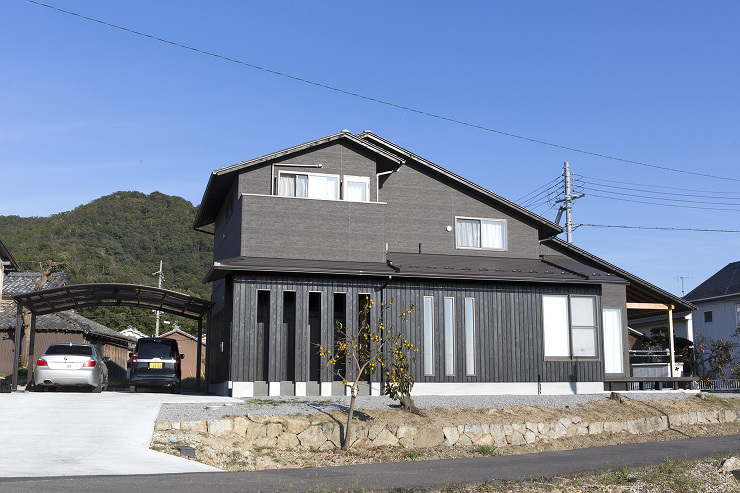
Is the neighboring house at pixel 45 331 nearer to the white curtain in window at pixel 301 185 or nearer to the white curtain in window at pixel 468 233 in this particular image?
the white curtain in window at pixel 301 185

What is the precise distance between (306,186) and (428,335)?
5.87 metres

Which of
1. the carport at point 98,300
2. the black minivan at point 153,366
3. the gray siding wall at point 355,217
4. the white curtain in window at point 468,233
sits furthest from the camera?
the white curtain in window at point 468,233

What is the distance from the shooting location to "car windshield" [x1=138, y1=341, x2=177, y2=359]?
21.8 metres

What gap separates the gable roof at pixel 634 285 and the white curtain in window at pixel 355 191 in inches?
308

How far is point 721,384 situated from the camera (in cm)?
2866

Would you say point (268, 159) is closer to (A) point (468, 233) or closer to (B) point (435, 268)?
(B) point (435, 268)

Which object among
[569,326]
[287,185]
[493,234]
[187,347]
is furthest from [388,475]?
[187,347]

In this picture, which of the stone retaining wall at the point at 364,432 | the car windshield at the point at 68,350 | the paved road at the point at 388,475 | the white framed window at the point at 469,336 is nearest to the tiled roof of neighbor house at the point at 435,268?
the white framed window at the point at 469,336

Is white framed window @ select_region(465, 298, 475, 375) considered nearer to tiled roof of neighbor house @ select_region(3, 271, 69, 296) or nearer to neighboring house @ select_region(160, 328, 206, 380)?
tiled roof of neighbor house @ select_region(3, 271, 69, 296)

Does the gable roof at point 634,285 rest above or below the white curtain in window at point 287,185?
below

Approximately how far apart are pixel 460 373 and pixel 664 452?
6.82 meters

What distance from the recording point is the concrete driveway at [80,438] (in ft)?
36.3

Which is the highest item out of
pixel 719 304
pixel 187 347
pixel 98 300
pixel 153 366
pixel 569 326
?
pixel 719 304

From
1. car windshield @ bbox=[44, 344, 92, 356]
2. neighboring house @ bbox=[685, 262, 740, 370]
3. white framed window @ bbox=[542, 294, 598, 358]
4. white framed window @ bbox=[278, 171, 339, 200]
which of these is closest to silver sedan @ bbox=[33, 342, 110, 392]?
car windshield @ bbox=[44, 344, 92, 356]
